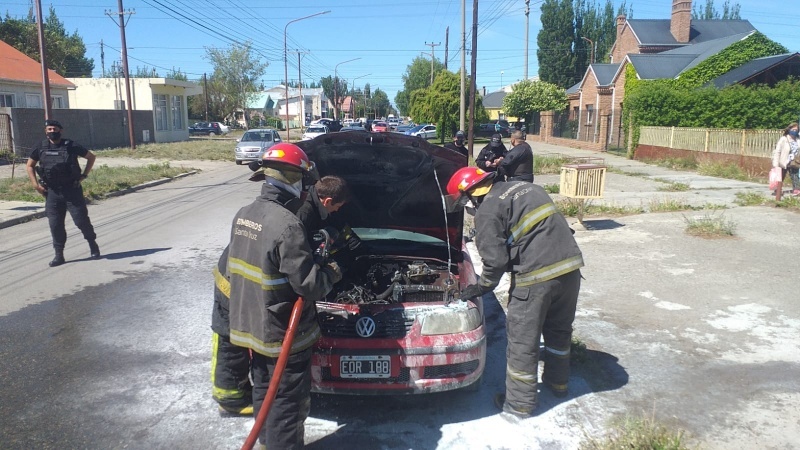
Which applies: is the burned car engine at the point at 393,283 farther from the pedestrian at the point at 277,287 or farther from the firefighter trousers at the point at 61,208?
the firefighter trousers at the point at 61,208

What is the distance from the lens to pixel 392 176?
507 centimetres

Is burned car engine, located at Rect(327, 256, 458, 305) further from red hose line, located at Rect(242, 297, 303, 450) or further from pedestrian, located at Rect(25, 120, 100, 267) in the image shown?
pedestrian, located at Rect(25, 120, 100, 267)

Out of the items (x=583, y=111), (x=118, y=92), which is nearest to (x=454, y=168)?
(x=583, y=111)

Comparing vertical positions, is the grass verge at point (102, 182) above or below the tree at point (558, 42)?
below

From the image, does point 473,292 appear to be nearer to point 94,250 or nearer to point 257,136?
point 94,250

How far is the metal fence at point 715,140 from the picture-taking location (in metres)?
18.4

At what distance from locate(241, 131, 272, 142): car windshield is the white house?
1584cm

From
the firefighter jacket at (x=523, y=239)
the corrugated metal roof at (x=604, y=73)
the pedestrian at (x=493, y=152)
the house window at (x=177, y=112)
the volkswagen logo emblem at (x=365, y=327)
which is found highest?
the corrugated metal roof at (x=604, y=73)

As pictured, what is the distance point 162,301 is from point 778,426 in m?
5.54

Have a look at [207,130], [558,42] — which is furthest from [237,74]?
[558,42]

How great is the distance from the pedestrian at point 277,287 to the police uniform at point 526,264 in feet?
3.76

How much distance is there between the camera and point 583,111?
38.9 metres

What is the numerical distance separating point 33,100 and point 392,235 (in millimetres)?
31793

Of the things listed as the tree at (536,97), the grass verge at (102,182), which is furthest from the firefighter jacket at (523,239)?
the tree at (536,97)
